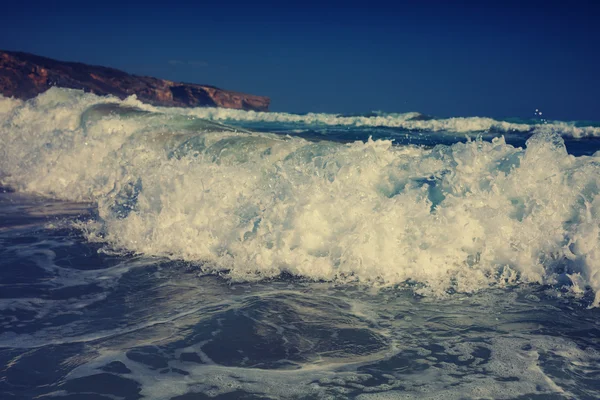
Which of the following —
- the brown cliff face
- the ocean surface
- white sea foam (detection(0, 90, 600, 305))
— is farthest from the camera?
the brown cliff face

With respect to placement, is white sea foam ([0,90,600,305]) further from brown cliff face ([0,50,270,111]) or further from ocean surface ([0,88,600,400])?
brown cliff face ([0,50,270,111])

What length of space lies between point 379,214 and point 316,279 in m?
0.94

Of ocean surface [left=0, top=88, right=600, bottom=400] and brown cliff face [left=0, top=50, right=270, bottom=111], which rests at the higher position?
brown cliff face [left=0, top=50, right=270, bottom=111]

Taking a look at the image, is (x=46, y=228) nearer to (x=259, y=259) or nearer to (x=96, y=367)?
(x=259, y=259)

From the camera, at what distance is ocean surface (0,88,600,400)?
2.90 meters

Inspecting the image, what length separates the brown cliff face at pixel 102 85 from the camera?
45.9 meters

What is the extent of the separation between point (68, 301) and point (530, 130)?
17279 millimetres

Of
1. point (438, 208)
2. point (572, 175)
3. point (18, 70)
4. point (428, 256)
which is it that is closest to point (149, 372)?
point (428, 256)

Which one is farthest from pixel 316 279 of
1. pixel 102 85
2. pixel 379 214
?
pixel 102 85

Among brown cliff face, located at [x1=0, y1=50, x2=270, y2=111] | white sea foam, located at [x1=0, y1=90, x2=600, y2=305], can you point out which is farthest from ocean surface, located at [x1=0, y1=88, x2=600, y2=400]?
brown cliff face, located at [x1=0, y1=50, x2=270, y2=111]

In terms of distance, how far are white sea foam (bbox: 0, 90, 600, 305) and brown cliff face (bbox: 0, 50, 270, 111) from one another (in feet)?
126

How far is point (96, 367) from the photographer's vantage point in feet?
9.75

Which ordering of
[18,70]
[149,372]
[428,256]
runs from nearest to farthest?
[149,372] → [428,256] → [18,70]

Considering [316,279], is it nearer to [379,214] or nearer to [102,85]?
[379,214]
